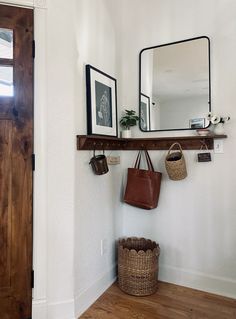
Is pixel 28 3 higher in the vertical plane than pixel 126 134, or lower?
higher

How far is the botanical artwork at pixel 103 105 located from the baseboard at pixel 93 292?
1.30 m

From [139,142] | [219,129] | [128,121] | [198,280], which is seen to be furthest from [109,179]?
[198,280]

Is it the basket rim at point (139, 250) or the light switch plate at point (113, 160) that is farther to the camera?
the light switch plate at point (113, 160)

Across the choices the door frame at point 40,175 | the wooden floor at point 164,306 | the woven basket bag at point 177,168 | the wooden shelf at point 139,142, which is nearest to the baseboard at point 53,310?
the door frame at point 40,175

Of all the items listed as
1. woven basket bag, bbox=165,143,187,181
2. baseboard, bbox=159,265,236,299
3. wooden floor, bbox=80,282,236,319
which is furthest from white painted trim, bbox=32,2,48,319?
baseboard, bbox=159,265,236,299

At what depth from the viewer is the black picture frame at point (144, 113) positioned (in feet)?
7.84

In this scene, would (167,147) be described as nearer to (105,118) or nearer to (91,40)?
(105,118)

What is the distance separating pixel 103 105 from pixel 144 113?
0.47 metres

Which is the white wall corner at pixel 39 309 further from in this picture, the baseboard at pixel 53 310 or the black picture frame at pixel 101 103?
the black picture frame at pixel 101 103

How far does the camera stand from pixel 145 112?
240 centimetres

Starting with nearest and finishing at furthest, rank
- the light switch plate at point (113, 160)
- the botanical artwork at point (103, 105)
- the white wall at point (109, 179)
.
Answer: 1. the white wall at point (109, 179)
2. the botanical artwork at point (103, 105)
3. the light switch plate at point (113, 160)

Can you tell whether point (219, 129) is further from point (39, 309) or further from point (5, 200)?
point (39, 309)

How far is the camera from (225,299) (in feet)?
6.66

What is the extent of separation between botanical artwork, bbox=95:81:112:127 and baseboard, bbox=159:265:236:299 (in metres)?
1.42
